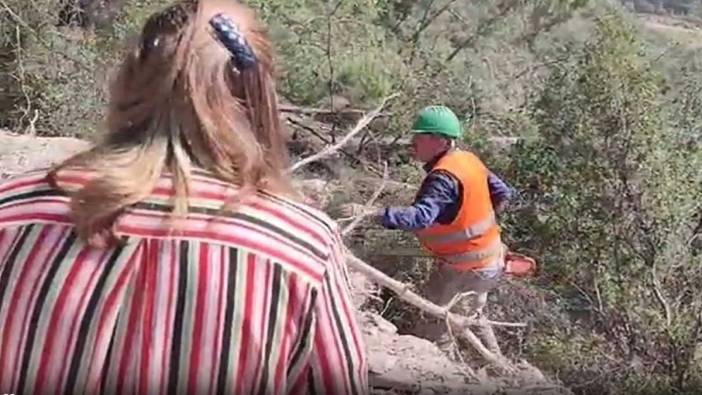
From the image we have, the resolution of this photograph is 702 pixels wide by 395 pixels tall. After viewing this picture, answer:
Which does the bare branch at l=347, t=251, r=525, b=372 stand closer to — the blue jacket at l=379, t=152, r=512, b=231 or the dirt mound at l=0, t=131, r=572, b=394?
the dirt mound at l=0, t=131, r=572, b=394

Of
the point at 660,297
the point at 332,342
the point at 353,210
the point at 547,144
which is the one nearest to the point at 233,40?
the point at 332,342

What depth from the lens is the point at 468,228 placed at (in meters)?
5.63

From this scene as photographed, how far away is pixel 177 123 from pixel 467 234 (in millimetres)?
4116

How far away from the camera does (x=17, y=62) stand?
30.0ft

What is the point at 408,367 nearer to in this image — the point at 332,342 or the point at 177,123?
the point at 332,342

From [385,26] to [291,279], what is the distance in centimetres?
1246

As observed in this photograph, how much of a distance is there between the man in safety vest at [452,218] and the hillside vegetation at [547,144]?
16.8 inches

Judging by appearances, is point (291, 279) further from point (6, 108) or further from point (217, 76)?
point (6, 108)

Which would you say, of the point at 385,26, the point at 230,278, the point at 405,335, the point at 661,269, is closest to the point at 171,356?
the point at 230,278

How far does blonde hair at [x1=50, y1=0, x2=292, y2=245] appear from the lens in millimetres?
1630

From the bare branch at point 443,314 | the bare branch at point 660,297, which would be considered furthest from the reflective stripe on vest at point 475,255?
the bare branch at point 660,297

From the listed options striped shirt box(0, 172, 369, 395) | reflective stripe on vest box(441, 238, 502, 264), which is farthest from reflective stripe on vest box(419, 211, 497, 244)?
striped shirt box(0, 172, 369, 395)

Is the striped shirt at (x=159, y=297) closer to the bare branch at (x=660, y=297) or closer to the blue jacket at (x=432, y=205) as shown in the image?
the blue jacket at (x=432, y=205)

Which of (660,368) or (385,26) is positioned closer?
(660,368)
